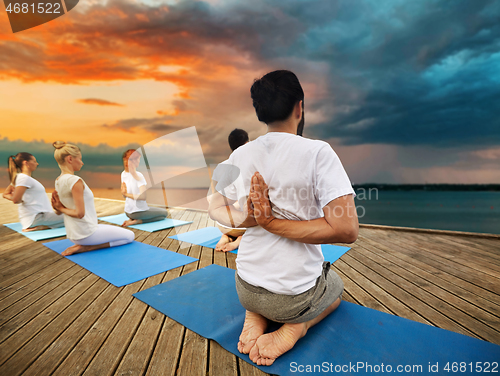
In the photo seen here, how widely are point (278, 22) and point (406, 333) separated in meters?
13.8

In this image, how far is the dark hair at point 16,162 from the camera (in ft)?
11.6

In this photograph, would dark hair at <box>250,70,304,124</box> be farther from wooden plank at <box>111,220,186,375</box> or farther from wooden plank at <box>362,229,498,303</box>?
wooden plank at <box>362,229,498,303</box>

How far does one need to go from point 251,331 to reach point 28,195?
4.36 meters

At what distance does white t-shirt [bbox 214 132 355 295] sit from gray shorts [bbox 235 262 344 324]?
0.04m

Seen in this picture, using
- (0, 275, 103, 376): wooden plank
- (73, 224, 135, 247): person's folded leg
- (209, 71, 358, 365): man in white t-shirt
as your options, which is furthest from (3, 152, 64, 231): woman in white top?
(209, 71, 358, 365): man in white t-shirt

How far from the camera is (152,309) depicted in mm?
1449

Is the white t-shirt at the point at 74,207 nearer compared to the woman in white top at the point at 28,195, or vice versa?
the white t-shirt at the point at 74,207

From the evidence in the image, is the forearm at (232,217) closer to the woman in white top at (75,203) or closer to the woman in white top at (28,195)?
the woman in white top at (75,203)

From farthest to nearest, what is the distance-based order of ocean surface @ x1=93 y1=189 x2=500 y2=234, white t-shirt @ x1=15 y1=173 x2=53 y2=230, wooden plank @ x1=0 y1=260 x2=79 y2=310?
1. ocean surface @ x1=93 y1=189 x2=500 y2=234
2. white t-shirt @ x1=15 y1=173 x2=53 y2=230
3. wooden plank @ x1=0 y1=260 x2=79 y2=310

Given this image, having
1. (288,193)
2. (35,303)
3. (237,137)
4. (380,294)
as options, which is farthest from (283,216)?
(35,303)

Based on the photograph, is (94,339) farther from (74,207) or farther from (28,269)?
(74,207)

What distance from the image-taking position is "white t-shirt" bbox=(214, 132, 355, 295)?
0.93 metres

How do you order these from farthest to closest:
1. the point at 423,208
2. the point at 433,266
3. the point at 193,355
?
the point at 423,208, the point at 433,266, the point at 193,355

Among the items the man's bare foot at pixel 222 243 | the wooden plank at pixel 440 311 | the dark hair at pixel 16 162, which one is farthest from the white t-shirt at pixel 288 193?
the dark hair at pixel 16 162
